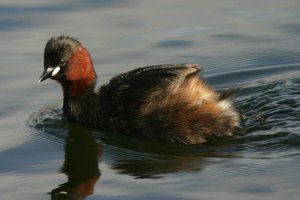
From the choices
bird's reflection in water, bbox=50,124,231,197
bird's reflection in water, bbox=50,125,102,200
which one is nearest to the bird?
bird's reflection in water, bbox=50,124,231,197

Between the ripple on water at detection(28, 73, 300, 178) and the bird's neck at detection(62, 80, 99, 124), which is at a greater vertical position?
the bird's neck at detection(62, 80, 99, 124)

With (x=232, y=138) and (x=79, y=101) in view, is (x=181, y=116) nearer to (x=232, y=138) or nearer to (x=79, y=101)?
(x=232, y=138)

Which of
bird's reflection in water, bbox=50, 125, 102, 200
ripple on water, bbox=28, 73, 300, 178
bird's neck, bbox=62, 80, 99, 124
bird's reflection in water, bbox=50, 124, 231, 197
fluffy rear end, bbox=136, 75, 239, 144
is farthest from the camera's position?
bird's neck, bbox=62, 80, 99, 124

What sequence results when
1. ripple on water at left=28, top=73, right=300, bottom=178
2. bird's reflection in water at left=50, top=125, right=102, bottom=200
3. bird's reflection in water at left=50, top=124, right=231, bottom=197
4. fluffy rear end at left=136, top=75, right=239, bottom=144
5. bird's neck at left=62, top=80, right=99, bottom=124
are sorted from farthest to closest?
bird's neck at left=62, top=80, right=99, bottom=124
fluffy rear end at left=136, top=75, right=239, bottom=144
ripple on water at left=28, top=73, right=300, bottom=178
bird's reflection in water at left=50, top=124, right=231, bottom=197
bird's reflection in water at left=50, top=125, right=102, bottom=200

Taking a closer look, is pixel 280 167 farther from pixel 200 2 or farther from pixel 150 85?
pixel 200 2

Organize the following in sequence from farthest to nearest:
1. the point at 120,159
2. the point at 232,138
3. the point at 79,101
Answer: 1. the point at 79,101
2. the point at 232,138
3. the point at 120,159

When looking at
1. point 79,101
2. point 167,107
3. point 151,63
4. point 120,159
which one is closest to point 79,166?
point 120,159

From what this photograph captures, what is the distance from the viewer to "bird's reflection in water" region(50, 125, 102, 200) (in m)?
6.63

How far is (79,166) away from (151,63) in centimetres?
274

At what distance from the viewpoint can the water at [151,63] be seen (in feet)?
21.8

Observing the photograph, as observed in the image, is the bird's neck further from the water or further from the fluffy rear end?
the fluffy rear end

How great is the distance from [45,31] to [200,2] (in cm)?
213

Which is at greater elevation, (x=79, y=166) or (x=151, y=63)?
(x=151, y=63)

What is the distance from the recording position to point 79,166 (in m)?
7.29
